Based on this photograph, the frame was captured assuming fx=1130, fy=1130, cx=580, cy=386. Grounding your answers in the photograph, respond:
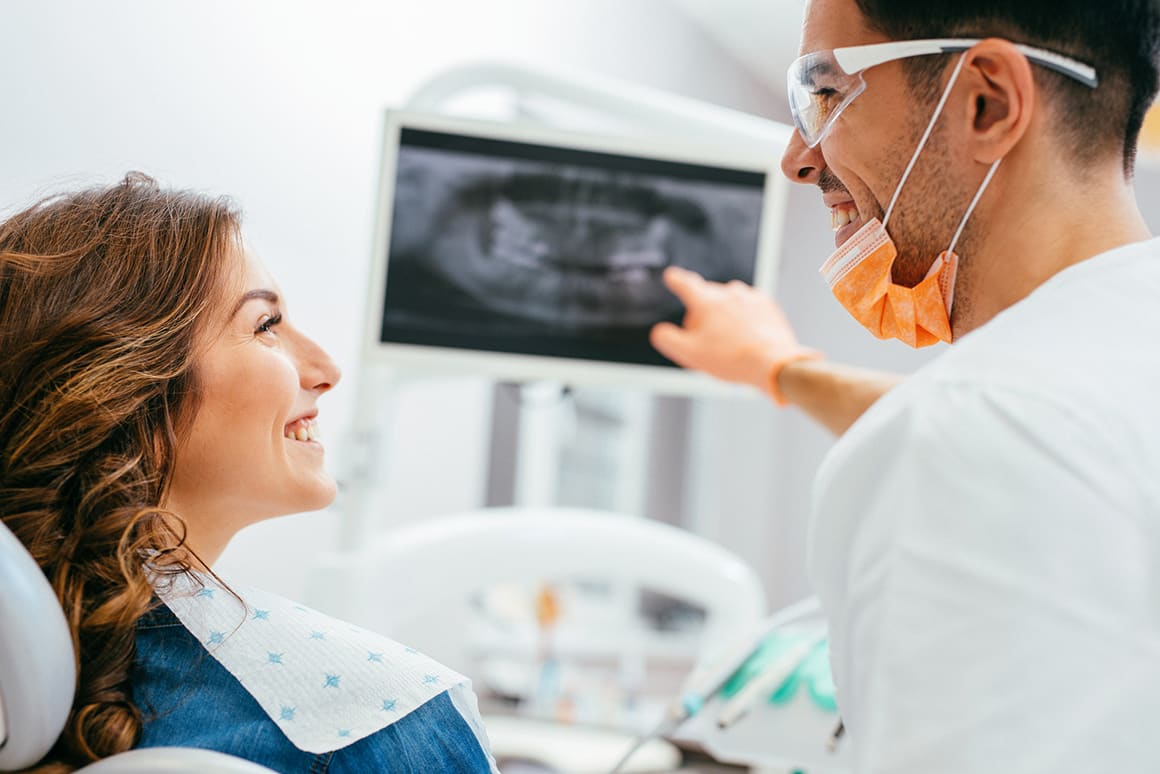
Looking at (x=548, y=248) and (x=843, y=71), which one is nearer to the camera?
(x=843, y=71)

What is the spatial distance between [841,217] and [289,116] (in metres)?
1.48

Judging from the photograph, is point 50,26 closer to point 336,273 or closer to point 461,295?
point 461,295

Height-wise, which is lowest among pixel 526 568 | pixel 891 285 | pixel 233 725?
pixel 526 568

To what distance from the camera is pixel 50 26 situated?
5.28ft

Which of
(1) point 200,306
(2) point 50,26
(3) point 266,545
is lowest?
(3) point 266,545

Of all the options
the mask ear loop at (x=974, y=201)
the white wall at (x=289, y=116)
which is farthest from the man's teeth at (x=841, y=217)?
the white wall at (x=289, y=116)

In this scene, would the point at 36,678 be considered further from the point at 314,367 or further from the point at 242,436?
the point at 314,367

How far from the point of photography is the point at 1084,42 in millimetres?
933

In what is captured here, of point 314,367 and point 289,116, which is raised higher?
point 289,116

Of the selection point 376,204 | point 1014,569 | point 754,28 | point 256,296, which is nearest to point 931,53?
point 1014,569

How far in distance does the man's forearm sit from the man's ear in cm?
73

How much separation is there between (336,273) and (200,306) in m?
1.41

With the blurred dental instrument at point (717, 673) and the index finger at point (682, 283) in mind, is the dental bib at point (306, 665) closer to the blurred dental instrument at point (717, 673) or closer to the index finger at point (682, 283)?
the blurred dental instrument at point (717, 673)

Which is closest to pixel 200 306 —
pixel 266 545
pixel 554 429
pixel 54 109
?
pixel 54 109
